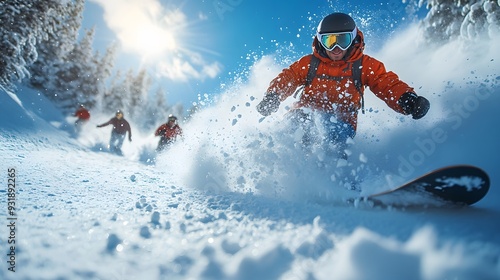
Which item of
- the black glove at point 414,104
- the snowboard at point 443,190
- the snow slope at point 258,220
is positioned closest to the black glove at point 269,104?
the snow slope at point 258,220

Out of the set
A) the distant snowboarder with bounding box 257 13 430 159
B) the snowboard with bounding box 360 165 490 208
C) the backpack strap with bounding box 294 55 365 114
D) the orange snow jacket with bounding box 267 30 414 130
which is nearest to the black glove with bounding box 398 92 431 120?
the distant snowboarder with bounding box 257 13 430 159

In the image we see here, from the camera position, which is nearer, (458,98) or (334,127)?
(334,127)

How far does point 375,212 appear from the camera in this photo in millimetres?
2225

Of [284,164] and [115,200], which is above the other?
[284,164]

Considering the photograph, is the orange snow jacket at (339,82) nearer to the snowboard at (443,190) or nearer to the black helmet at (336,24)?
the black helmet at (336,24)

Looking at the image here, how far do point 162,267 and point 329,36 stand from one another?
3724mm

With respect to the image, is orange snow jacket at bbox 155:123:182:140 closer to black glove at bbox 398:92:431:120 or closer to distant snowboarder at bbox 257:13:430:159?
distant snowboarder at bbox 257:13:430:159

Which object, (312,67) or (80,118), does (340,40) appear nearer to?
(312,67)

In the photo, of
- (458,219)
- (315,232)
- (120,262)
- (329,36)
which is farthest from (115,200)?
(329,36)

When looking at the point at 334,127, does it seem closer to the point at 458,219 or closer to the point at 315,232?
the point at 458,219

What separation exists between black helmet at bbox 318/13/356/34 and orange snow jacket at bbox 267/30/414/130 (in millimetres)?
242

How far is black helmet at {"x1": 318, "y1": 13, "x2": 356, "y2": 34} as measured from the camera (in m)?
4.08

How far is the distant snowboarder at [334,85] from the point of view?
402 cm

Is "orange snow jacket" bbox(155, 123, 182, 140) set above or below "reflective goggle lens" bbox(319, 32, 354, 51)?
above
